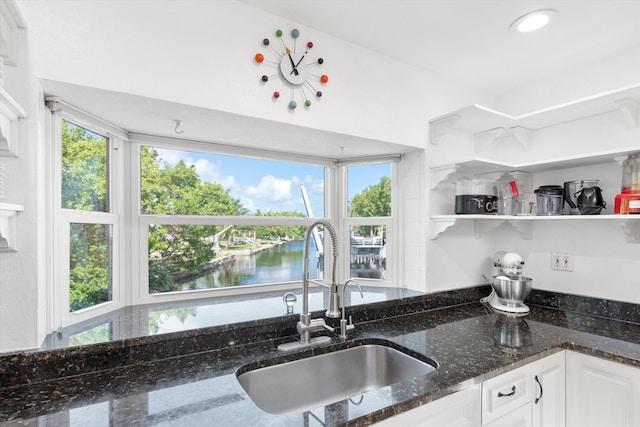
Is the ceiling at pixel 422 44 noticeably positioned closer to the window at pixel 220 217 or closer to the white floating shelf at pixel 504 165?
the window at pixel 220 217

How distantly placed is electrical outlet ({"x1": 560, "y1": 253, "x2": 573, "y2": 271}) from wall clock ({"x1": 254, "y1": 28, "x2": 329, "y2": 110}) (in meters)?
1.76

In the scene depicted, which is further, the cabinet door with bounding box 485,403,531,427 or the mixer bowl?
the mixer bowl

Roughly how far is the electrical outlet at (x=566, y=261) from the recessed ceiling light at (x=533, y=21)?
130 cm

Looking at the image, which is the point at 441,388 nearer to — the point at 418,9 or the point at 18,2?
the point at 418,9

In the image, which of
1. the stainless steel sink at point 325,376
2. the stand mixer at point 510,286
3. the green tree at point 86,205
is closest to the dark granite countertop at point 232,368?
the stainless steel sink at point 325,376

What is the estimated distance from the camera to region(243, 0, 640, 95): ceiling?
4.81ft

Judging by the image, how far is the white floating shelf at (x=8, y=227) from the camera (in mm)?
1002

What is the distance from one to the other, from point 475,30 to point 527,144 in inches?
38.0

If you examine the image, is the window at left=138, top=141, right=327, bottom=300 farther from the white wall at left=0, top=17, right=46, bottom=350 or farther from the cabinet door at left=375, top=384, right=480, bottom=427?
the cabinet door at left=375, top=384, right=480, bottom=427

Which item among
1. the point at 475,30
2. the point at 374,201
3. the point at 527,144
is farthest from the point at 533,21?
the point at 374,201

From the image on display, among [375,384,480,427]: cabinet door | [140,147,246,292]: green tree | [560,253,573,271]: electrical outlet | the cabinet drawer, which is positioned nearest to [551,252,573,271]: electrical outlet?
[560,253,573,271]: electrical outlet

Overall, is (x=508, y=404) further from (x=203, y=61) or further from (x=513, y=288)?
(x=203, y=61)

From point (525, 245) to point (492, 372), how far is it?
133cm

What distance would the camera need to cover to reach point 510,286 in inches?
78.8
